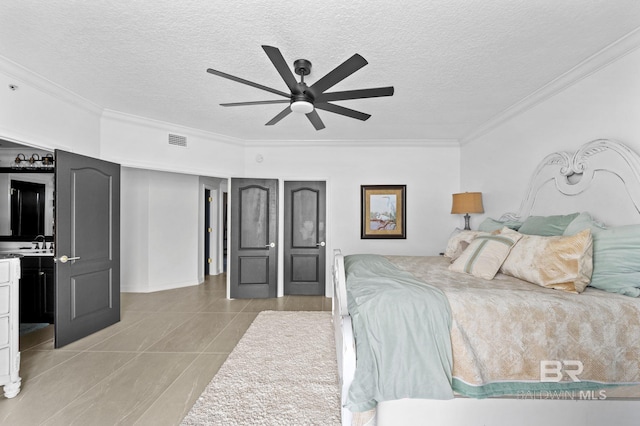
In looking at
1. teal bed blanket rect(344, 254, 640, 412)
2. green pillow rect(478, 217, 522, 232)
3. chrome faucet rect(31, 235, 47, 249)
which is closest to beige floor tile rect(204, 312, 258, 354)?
teal bed blanket rect(344, 254, 640, 412)

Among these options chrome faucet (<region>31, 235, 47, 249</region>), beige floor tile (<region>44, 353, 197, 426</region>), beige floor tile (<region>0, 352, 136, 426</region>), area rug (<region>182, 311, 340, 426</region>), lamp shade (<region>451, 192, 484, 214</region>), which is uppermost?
lamp shade (<region>451, 192, 484, 214</region>)

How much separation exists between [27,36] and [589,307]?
4076mm

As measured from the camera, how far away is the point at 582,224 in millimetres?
2100

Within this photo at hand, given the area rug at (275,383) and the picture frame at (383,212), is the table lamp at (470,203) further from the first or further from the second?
the area rug at (275,383)

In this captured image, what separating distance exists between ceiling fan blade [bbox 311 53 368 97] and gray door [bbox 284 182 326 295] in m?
2.86

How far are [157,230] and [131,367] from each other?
2991 millimetres

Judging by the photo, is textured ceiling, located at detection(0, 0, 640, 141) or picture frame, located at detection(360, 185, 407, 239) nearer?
textured ceiling, located at detection(0, 0, 640, 141)

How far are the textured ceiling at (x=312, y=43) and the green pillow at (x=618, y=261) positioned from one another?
1401mm

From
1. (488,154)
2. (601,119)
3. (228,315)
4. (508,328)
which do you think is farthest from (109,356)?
(488,154)

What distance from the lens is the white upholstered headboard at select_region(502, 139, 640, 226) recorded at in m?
1.96

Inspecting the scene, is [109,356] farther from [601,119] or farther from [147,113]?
[601,119]

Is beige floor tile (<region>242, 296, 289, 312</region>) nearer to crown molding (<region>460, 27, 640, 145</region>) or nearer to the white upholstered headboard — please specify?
the white upholstered headboard

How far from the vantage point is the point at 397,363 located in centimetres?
147

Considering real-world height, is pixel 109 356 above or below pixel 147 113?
below
